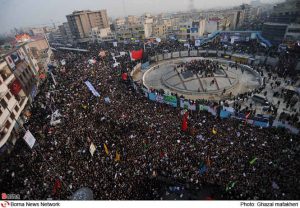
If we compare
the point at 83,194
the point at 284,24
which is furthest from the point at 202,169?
the point at 284,24

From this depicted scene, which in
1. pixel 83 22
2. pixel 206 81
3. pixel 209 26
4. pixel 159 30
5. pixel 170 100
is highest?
pixel 83 22

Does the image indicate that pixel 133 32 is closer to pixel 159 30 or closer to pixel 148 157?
pixel 159 30

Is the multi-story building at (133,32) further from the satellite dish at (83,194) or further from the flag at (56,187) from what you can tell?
the satellite dish at (83,194)

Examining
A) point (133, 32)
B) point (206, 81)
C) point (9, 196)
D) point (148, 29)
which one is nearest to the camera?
point (9, 196)

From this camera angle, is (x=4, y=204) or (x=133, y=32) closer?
(x=4, y=204)

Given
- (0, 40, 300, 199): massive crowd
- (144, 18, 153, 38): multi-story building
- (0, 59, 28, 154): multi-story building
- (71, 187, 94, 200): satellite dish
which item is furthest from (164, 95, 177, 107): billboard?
(144, 18, 153, 38): multi-story building

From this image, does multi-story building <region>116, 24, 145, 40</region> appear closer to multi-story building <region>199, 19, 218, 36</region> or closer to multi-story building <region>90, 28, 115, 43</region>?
multi-story building <region>90, 28, 115, 43</region>
